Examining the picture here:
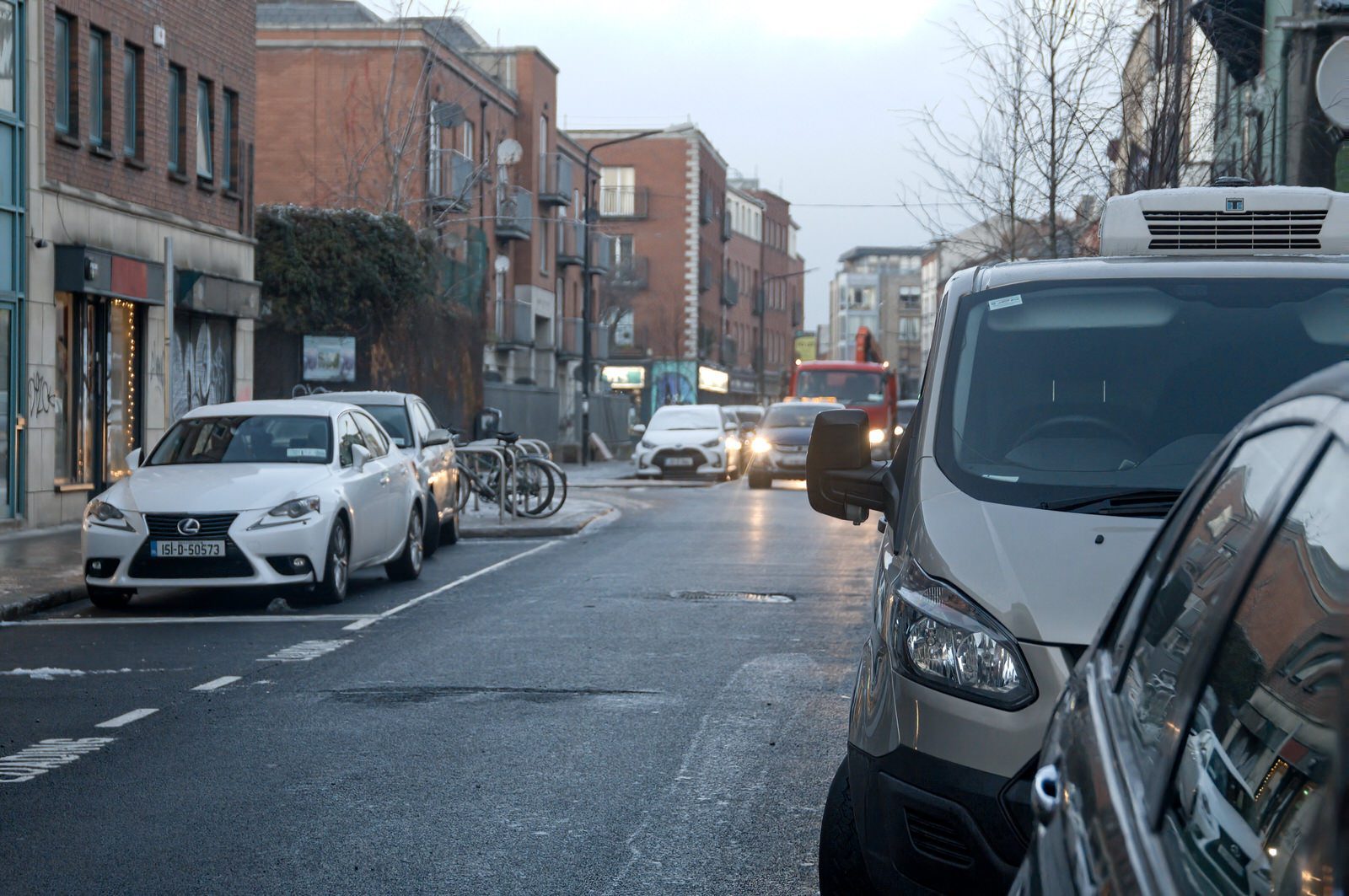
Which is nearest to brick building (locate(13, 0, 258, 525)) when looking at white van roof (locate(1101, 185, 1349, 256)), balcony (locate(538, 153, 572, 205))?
white van roof (locate(1101, 185, 1349, 256))

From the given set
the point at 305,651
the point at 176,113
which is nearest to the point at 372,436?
the point at 305,651

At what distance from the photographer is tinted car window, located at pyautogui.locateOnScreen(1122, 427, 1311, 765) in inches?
85.7

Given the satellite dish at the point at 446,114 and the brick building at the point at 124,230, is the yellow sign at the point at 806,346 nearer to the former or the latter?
the satellite dish at the point at 446,114

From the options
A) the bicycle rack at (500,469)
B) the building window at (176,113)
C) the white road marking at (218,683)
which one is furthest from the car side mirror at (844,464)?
the building window at (176,113)

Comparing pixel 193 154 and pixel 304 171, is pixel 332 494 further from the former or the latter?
pixel 304 171

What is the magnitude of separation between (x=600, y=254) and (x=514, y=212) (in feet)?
41.9

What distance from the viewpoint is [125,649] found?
11125 millimetres

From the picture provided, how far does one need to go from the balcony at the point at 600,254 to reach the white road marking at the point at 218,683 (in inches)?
2095

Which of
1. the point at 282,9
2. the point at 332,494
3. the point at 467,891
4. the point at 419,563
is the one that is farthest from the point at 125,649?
the point at 282,9

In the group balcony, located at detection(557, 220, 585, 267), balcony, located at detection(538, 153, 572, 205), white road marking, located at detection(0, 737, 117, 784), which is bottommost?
white road marking, located at detection(0, 737, 117, 784)

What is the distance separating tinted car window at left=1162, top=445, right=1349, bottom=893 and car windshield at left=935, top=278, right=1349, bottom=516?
2899mm

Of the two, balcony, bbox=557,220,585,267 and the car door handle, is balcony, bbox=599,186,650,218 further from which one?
the car door handle

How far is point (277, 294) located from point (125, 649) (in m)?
22.7

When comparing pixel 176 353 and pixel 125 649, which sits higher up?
pixel 176 353
